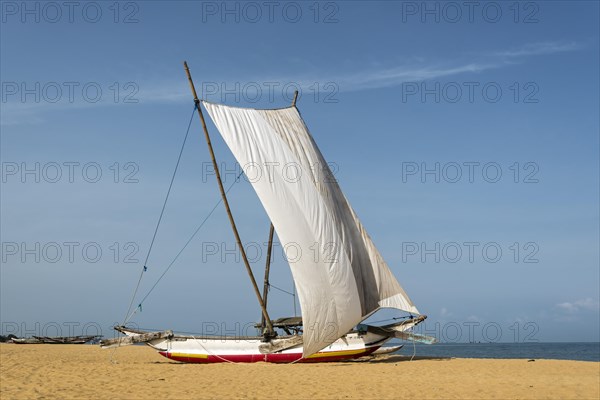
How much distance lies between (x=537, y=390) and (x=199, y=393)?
10.6 metres

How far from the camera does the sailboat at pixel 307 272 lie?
90.2 ft

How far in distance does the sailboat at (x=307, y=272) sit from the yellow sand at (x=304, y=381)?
65.2 inches

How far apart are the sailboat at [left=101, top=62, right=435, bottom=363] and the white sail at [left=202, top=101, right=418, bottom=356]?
5cm

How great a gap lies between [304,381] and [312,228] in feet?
29.8

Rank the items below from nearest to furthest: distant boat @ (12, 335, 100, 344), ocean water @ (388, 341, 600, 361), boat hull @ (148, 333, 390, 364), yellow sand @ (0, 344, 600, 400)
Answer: yellow sand @ (0, 344, 600, 400) < boat hull @ (148, 333, 390, 364) < distant boat @ (12, 335, 100, 344) < ocean water @ (388, 341, 600, 361)

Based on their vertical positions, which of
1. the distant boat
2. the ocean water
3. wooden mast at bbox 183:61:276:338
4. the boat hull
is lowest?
the ocean water

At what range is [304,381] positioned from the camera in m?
20.5

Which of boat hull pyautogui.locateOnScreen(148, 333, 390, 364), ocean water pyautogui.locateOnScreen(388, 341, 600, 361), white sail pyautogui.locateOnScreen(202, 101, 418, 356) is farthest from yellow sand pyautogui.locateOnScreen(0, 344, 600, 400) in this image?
ocean water pyautogui.locateOnScreen(388, 341, 600, 361)

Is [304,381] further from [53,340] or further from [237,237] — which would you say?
[53,340]

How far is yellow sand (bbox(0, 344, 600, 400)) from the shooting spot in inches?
677

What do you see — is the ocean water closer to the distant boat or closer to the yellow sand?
the yellow sand

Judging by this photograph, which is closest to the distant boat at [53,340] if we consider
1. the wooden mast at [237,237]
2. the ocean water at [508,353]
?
the ocean water at [508,353]

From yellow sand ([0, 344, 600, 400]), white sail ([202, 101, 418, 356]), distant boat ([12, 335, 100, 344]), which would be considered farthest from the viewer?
distant boat ([12, 335, 100, 344])

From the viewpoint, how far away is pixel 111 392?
16.8m
